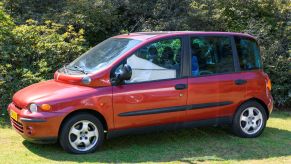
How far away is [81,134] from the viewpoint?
6.44m

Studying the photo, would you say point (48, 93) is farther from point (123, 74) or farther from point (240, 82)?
point (240, 82)

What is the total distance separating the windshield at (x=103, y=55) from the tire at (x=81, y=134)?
0.78 m

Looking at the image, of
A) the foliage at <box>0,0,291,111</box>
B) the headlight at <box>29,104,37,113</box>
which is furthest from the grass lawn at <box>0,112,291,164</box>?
the foliage at <box>0,0,291,111</box>

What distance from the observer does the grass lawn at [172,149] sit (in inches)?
248

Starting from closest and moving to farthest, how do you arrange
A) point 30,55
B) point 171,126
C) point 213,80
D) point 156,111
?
1. point 156,111
2. point 171,126
3. point 213,80
4. point 30,55

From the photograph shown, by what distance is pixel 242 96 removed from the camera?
293 inches

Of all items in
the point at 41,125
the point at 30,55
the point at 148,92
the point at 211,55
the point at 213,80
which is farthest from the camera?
the point at 30,55

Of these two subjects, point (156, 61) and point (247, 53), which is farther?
point (247, 53)

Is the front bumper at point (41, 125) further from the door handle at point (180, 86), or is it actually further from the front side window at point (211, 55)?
the front side window at point (211, 55)

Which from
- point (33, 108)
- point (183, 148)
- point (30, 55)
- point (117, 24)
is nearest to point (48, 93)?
point (33, 108)

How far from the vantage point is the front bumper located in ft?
20.1

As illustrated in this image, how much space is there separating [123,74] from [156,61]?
0.70 meters

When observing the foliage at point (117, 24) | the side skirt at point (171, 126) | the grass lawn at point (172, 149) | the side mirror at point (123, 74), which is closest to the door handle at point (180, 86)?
the side skirt at point (171, 126)

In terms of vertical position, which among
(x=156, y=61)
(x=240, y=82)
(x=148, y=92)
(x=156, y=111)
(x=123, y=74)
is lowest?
(x=156, y=111)
